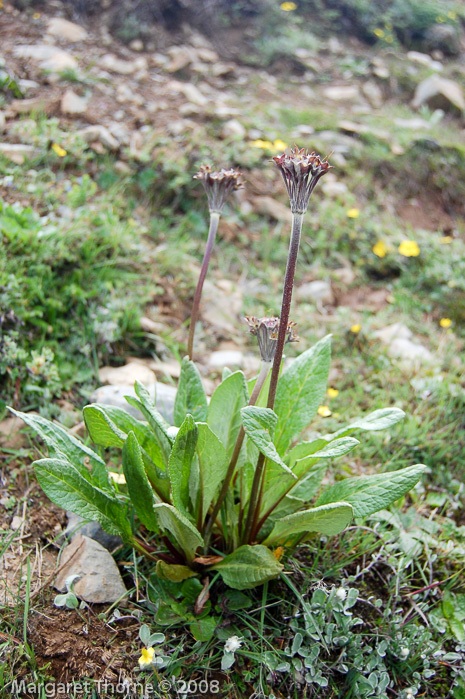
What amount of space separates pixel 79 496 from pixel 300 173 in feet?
3.95

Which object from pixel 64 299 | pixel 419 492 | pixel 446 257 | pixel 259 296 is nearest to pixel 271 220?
pixel 259 296

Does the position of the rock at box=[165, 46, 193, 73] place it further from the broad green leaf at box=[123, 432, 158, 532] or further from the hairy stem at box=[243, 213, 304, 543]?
the broad green leaf at box=[123, 432, 158, 532]

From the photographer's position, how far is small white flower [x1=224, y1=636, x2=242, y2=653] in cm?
153

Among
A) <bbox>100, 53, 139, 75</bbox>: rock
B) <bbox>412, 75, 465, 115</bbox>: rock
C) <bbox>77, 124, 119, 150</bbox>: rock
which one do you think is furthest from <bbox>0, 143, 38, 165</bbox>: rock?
<bbox>412, 75, 465, 115</bbox>: rock

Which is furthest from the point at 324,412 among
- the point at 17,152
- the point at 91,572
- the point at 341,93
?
the point at 341,93

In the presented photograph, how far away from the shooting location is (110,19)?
547cm

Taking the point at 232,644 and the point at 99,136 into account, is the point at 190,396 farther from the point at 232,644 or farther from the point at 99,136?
the point at 99,136

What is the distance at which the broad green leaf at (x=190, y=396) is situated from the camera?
1903 mm

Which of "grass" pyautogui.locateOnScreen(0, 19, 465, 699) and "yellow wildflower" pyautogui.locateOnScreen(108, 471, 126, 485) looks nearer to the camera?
"grass" pyautogui.locateOnScreen(0, 19, 465, 699)

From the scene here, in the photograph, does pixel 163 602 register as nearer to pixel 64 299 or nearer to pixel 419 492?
pixel 419 492

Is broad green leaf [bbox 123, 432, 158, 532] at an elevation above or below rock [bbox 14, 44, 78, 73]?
below

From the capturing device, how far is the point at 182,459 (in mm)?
1533

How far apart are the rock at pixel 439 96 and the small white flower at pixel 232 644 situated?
652 centimetres

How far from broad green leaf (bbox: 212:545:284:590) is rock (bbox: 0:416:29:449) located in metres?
1.02
